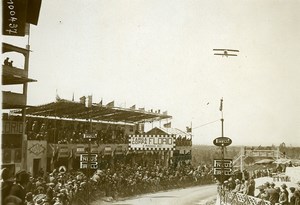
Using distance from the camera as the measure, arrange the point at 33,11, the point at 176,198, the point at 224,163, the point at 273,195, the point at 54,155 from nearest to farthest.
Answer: the point at 273,195
the point at 33,11
the point at 224,163
the point at 54,155
the point at 176,198

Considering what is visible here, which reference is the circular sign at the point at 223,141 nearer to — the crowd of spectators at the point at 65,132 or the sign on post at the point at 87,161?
the sign on post at the point at 87,161

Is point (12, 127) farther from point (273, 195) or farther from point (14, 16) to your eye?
point (273, 195)

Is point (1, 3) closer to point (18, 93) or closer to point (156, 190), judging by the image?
point (18, 93)

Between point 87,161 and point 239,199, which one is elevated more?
point 87,161

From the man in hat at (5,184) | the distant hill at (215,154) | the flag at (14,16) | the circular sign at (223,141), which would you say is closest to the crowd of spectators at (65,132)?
the flag at (14,16)

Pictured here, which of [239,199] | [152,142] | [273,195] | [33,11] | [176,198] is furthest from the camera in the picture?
[152,142]

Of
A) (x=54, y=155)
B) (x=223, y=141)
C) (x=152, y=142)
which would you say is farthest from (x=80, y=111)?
(x=223, y=141)

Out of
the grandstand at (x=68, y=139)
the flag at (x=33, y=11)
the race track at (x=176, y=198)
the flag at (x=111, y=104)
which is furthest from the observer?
the flag at (x=111, y=104)
